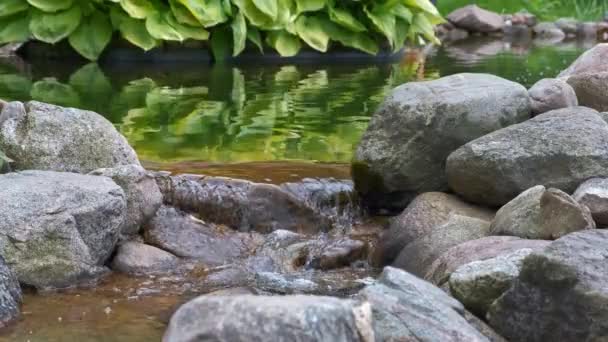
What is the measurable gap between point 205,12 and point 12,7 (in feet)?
6.93

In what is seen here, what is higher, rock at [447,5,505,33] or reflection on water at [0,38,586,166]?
reflection on water at [0,38,586,166]

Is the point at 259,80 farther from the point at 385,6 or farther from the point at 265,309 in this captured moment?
the point at 265,309

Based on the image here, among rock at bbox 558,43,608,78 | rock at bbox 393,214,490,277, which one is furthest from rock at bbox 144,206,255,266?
rock at bbox 558,43,608,78

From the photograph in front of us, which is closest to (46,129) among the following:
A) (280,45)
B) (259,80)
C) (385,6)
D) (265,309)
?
(265,309)

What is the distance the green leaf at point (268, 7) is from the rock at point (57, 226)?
7234mm

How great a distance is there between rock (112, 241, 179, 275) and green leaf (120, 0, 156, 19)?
6649 millimetres

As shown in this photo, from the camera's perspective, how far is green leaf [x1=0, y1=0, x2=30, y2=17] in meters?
11.7

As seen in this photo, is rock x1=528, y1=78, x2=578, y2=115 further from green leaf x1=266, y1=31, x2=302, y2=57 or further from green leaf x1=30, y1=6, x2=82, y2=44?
green leaf x1=30, y1=6, x2=82, y2=44

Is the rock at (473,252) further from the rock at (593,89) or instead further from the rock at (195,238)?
the rock at (593,89)

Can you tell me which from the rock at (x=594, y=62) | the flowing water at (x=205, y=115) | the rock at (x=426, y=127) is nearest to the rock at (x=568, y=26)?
the flowing water at (x=205, y=115)

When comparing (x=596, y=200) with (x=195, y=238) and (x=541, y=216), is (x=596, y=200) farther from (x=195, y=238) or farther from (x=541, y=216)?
(x=195, y=238)

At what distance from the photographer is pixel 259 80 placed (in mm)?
10422

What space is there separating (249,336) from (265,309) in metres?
0.08

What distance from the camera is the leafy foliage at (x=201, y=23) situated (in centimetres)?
1148
